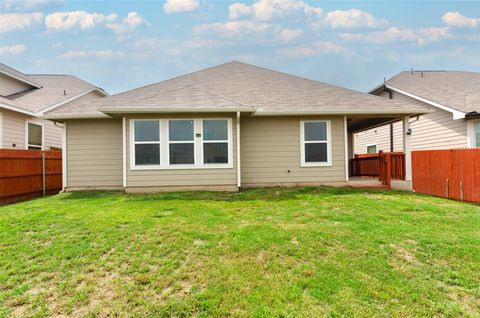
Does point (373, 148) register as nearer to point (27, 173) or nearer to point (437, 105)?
point (437, 105)

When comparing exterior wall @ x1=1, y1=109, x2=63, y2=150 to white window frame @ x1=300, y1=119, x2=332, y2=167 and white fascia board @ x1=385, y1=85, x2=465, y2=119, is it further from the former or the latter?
white fascia board @ x1=385, y1=85, x2=465, y2=119

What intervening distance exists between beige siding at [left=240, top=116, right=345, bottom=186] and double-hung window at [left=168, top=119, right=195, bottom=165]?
5.99ft

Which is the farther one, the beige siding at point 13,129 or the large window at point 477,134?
the beige siding at point 13,129

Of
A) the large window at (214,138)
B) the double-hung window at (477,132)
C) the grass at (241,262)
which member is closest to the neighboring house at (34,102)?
the large window at (214,138)

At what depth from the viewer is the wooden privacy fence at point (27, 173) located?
8461mm

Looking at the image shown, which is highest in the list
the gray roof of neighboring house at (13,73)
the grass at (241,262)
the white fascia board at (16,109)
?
the gray roof of neighboring house at (13,73)

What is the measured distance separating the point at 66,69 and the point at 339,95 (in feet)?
67.2

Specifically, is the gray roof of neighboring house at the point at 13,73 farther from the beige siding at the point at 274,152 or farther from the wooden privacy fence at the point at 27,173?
the beige siding at the point at 274,152

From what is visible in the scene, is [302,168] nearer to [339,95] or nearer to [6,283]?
[339,95]

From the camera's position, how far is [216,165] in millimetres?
8742

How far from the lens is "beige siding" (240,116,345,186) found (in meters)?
9.49

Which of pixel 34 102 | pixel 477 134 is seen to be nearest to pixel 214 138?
pixel 34 102

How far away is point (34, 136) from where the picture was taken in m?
12.2

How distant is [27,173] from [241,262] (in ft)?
29.8
